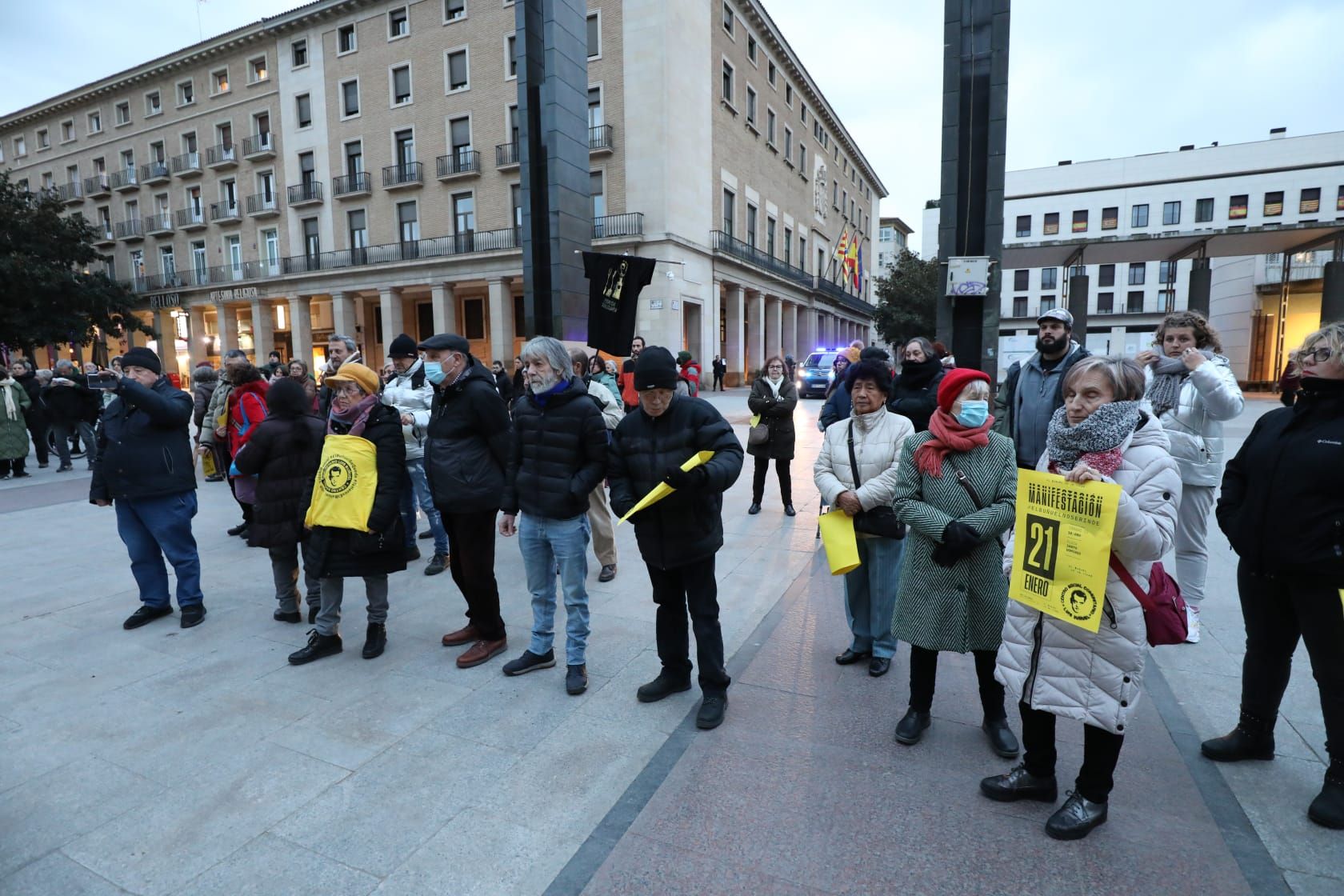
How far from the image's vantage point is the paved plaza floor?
236 centimetres

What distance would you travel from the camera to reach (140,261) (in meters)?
42.5

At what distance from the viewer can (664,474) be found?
10.7 ft

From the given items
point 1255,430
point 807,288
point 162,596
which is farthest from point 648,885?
point 807,288

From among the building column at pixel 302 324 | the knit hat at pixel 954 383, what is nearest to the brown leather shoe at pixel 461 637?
the knit hat at pixel 954 383

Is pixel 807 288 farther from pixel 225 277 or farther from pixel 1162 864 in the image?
pixel 1162 864

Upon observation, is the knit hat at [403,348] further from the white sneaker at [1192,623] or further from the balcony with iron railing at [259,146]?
the balcony with iron railing at [259,146]

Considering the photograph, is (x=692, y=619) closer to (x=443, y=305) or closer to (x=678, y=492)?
(x=678, y=492)

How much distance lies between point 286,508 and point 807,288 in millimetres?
43348

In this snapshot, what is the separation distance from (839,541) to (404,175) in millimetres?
34905

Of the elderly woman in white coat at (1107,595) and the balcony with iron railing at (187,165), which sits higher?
the balcony with iron railing at (187,165)

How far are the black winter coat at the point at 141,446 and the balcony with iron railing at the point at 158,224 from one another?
45.9 m

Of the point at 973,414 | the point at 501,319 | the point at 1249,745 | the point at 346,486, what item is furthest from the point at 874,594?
the point at 501,319

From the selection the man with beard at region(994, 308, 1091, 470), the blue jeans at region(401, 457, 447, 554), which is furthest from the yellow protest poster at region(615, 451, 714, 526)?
the blue jeans at region(401, 457, 447, 554)

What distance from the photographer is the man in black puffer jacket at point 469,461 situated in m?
4.02
